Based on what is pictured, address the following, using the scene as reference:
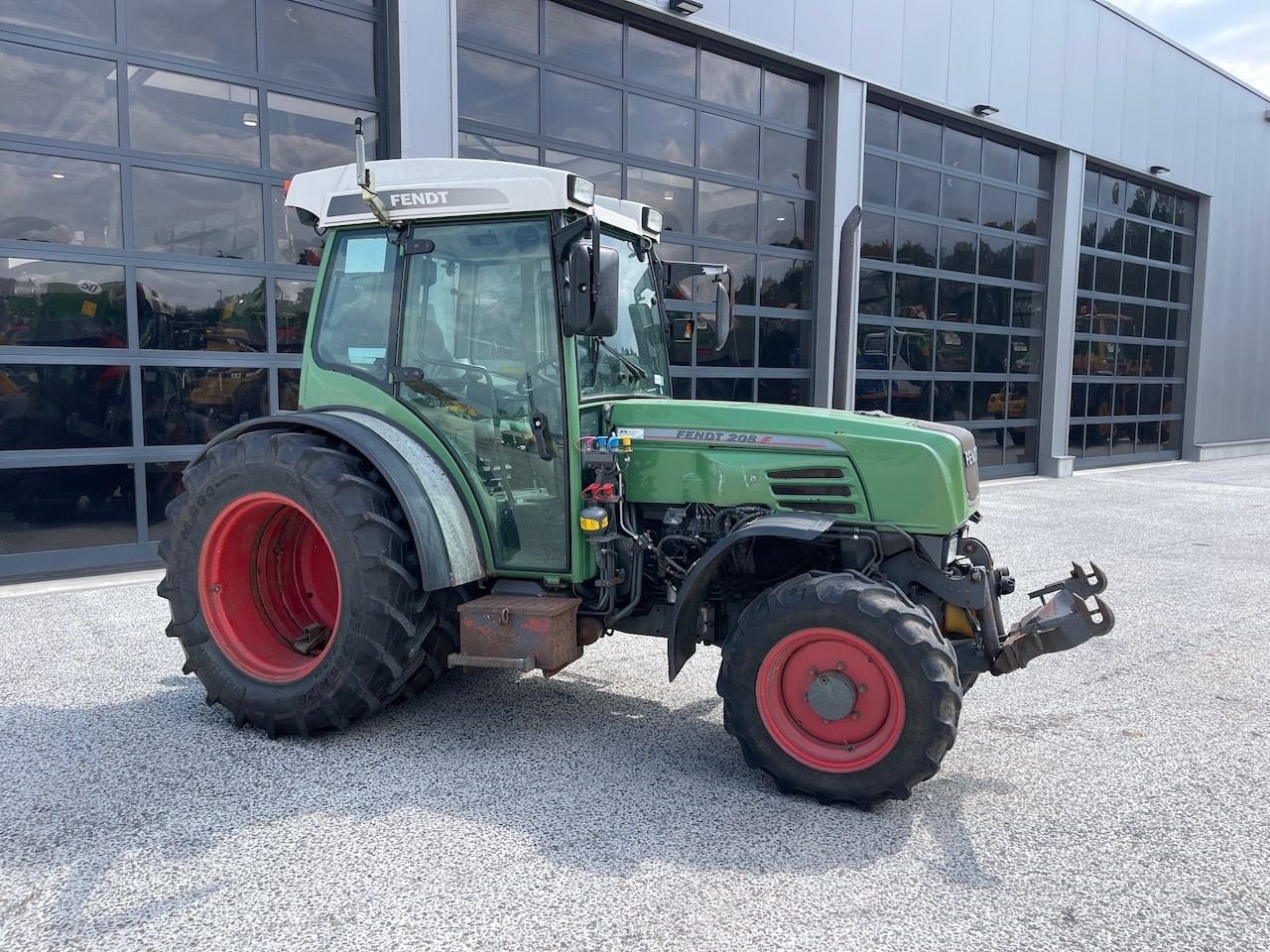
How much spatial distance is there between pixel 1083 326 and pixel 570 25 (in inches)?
429

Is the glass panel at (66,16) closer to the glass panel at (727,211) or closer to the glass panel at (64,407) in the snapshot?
the glass panel at (64,407)

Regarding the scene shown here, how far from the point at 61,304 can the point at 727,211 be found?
6.93m

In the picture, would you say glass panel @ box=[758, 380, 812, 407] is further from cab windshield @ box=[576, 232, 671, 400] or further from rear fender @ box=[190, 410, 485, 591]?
rear fender @ box=[190, 410, 485, 591]

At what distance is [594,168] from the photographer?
9.62 metres

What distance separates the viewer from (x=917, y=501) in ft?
12.1

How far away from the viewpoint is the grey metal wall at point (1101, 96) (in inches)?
444

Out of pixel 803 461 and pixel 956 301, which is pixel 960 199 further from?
pixel 803 461

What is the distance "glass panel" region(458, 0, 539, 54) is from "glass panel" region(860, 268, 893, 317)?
5.52 meters

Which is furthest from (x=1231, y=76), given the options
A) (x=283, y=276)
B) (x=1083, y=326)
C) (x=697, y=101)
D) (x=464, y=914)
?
(x=464, y=914)

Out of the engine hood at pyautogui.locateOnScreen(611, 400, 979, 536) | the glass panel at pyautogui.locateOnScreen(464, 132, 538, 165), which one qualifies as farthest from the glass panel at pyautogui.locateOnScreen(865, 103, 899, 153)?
the engine hood at pyautogui.locateOnScreen(611, 400, 979, 536)

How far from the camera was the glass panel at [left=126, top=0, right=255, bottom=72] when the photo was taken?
23.2ft

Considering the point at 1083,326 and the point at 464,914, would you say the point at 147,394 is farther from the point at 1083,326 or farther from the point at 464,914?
the point at 1083,326

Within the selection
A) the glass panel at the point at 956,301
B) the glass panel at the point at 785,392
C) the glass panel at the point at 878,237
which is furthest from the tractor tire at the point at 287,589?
the glass panel at the point at 956,301

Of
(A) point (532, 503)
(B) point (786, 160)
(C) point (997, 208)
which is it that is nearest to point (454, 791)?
(A) point (532, 503)
